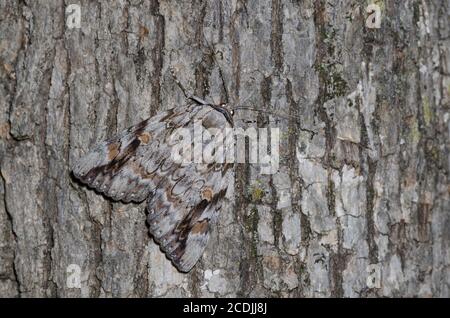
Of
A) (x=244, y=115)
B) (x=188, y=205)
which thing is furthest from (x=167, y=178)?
(x=244, y=115)

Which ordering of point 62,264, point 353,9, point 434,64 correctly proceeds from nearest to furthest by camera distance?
point 62,264 → point 353,9 → point 434,64

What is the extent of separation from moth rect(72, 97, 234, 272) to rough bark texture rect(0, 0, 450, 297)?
47 mm

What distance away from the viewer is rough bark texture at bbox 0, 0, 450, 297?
2197mm

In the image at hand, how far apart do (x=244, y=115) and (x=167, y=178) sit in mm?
425

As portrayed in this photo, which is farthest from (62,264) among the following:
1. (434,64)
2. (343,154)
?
(434,64)

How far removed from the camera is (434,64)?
8.31 ft

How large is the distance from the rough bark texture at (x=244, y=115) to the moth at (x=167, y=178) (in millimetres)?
47

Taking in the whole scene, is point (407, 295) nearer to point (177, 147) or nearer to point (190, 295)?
point (190, 295)

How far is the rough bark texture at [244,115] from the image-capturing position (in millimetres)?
2197

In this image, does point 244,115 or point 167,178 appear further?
point 167,178

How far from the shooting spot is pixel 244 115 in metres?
2.28

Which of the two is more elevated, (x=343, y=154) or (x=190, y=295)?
(x=343, y=154)

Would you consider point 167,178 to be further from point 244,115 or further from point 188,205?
point 244,115

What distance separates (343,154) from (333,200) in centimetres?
19
